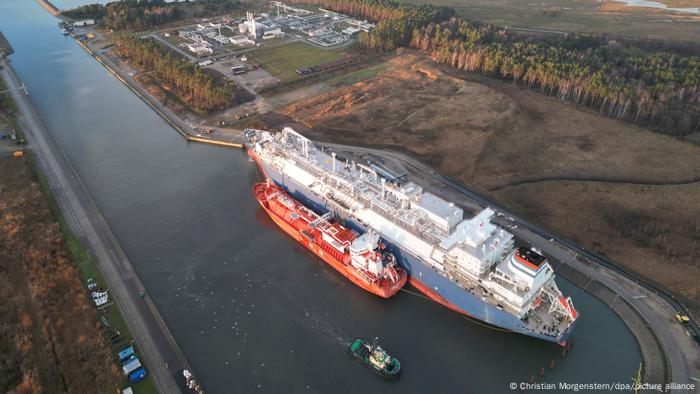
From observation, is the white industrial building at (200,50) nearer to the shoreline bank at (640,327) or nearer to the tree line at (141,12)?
the tree line at (141,12)

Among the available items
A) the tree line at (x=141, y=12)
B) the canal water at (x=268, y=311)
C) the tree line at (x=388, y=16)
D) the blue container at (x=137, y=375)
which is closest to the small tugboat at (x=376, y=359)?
the canal water at (x=268, y=311)

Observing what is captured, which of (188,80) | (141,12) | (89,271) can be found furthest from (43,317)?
(141,12)

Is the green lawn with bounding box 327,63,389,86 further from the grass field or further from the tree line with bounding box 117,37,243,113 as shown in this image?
the tree line with bounding box 117,37,243,113

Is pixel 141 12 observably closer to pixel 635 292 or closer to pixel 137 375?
pixel 137 375

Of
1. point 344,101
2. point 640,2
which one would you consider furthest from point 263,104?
point 640,2

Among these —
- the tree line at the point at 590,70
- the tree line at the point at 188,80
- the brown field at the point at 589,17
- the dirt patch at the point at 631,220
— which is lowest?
the dirt patch at the point at 631,220
